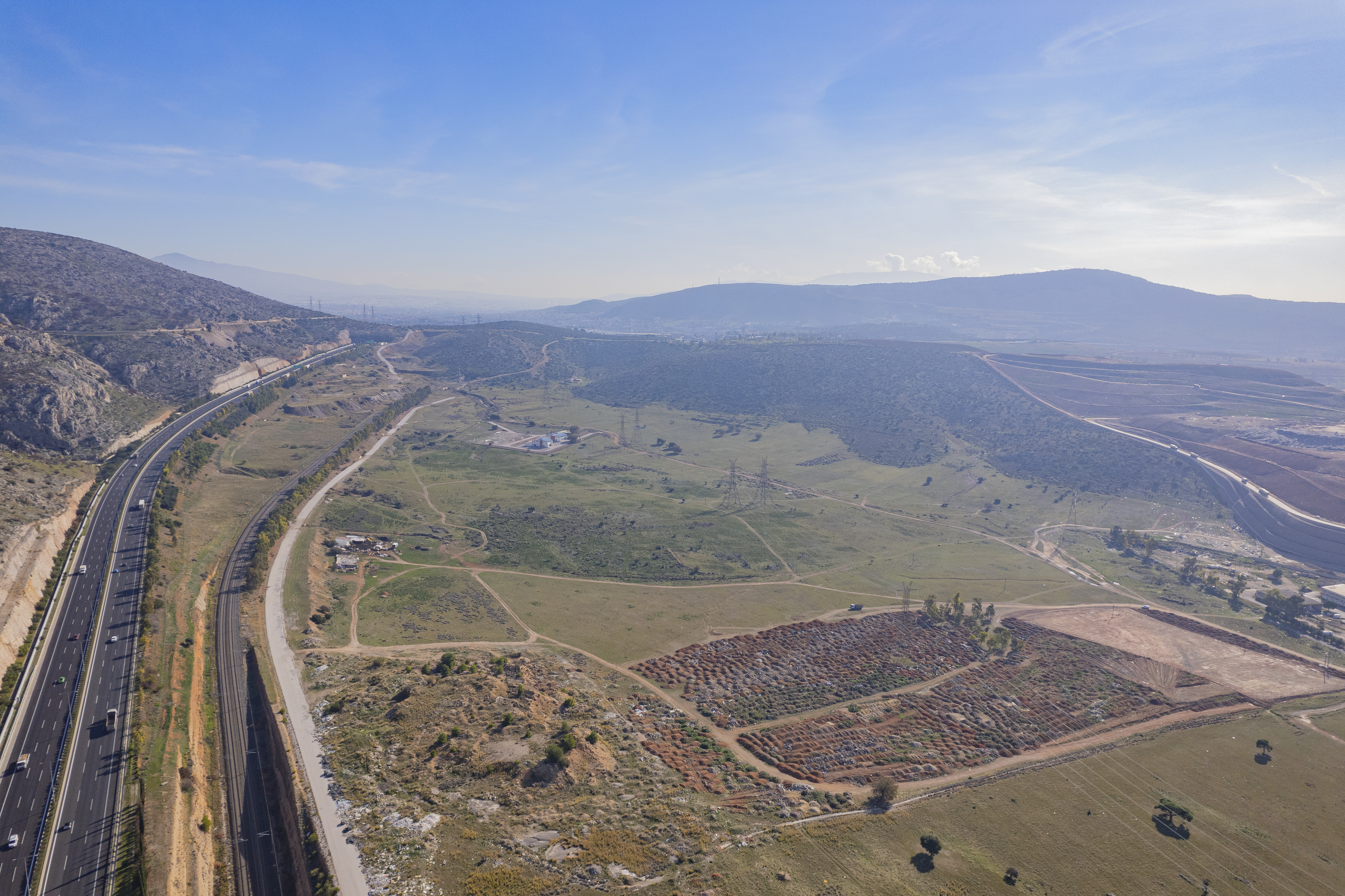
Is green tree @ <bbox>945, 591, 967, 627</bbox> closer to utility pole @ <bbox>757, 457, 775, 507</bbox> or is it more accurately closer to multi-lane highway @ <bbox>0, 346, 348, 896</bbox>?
utility pole @ <bbox>757, 457, 775, 507</bbox>

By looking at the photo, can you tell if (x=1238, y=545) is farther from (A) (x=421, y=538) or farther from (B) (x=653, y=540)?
(A) (x=421, y=538)

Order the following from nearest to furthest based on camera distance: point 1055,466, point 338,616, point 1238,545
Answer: point 338,616
point 1238,545
point 1055,466

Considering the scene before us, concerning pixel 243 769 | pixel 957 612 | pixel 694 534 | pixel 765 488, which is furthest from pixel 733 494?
pixel 243 769

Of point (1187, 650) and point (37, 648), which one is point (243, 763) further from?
point (1187, 650)

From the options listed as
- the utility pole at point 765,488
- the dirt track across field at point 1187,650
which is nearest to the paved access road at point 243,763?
the dirt track across field at point 1187,650

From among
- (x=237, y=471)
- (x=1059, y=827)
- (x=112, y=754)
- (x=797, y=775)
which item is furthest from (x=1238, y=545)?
(x=237, y=471)

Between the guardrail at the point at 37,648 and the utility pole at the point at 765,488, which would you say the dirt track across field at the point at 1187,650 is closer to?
the utility pole at the point at 765,488
